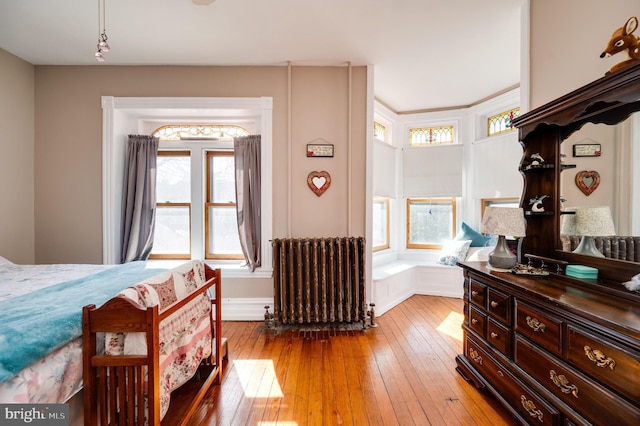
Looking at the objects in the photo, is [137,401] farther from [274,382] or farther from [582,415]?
[582,415]

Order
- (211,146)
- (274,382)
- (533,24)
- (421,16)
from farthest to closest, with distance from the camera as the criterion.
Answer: (211,146)
(421,16)
(533,24)
(274,382)

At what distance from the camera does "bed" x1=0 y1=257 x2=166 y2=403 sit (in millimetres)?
924

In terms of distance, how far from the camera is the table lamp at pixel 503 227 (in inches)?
67.6

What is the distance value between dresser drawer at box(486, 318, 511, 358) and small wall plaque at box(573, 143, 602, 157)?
117cm

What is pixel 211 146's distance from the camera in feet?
10.8

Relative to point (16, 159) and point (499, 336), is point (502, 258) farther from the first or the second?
point (16, 159)

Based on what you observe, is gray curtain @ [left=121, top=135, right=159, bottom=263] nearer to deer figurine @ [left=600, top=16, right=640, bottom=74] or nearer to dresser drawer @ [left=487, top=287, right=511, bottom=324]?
dresser drawer @ [left=487, top=287, right=511, bottom=324]

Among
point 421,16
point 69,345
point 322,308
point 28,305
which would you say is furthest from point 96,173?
point 421,16

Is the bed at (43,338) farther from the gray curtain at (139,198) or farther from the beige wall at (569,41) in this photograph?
the beige wall at (569,41)

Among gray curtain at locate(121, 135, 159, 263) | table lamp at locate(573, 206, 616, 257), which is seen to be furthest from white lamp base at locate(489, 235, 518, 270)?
gray curtain at locate(121, 135, 159, 263)

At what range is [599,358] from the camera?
1.05m

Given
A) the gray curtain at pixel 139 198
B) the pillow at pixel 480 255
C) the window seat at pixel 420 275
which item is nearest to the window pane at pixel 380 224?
the window seat at pixel 420 275

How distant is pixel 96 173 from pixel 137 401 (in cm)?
283

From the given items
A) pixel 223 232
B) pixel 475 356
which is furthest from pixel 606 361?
pixel 223 232
